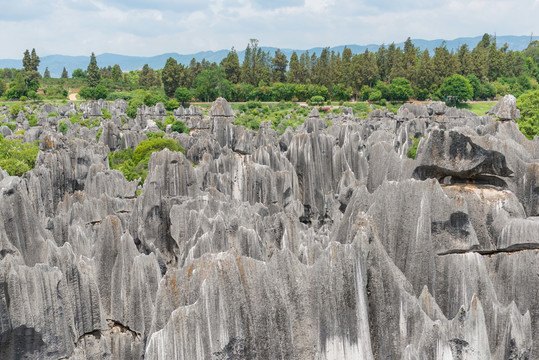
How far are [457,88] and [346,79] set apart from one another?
2195 cm

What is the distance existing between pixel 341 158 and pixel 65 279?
76.6ft

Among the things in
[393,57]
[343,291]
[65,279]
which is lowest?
[65,279]

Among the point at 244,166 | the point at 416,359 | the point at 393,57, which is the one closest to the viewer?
the point at 416,359

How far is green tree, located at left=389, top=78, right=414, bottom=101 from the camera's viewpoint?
97125 mm

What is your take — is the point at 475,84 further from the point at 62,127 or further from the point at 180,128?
the point at 62,127

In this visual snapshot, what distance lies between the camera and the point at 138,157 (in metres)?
41.1

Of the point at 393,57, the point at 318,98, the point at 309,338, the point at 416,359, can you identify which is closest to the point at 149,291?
the point at 309,338

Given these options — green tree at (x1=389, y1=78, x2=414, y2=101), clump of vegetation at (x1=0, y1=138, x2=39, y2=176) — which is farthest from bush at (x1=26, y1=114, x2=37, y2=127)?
green tree at (x1=389, y1=78, x2=414, y2=101)

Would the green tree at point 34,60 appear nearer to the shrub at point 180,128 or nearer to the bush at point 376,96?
the shrub at point 180,128

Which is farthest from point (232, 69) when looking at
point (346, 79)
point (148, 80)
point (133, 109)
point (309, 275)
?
point (309, 275)

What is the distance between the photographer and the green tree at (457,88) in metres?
91.3

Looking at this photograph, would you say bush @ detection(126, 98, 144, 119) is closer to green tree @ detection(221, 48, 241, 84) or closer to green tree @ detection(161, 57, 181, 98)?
green tree @ detection(161, 57, 181, 98)

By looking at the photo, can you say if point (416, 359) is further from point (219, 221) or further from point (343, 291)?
point (219, 221)

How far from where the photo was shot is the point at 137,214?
845 inches
